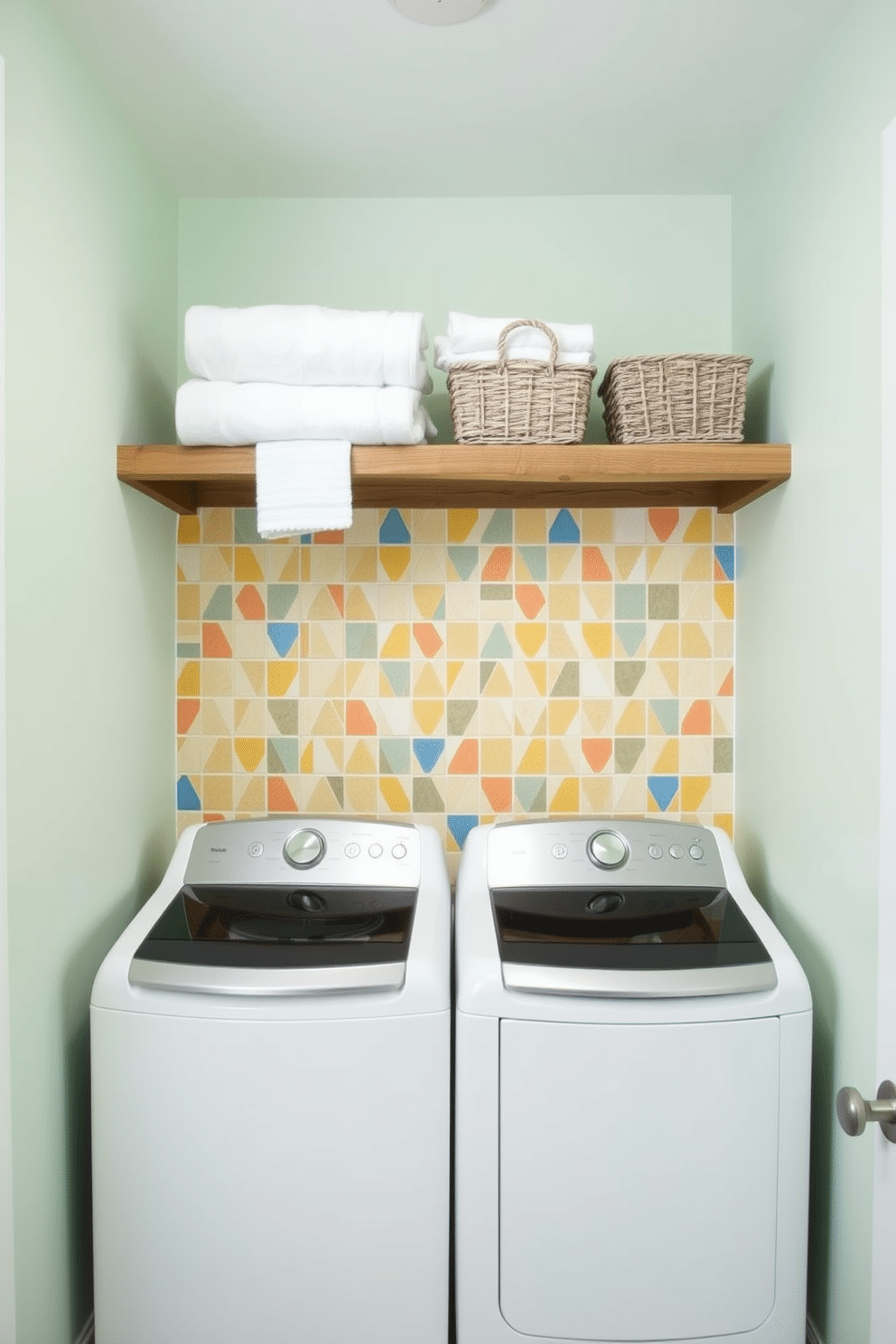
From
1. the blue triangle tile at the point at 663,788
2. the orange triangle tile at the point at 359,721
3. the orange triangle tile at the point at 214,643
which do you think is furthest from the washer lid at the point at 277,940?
the blue triangle tile at the point at 663,788

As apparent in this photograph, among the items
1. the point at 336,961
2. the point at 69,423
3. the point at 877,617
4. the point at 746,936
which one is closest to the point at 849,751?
the point at 877,617

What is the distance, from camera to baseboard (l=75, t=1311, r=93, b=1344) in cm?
146

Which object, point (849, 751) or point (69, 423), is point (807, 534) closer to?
point (849, 751)

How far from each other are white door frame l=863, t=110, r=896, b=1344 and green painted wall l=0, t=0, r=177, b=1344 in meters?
1.10

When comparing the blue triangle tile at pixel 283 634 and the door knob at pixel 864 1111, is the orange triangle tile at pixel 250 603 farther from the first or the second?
the door knob at pixel 864 1111

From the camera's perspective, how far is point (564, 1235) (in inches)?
51.2

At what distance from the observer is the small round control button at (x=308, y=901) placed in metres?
1.51

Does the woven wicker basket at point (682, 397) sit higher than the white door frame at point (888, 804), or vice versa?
the woven wicker basket at point (682, 397)

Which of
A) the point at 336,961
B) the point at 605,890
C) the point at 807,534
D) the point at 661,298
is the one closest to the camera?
the point at 336,961

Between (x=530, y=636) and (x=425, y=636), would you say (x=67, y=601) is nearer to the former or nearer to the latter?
(x=425, y=636)

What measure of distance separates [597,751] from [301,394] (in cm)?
96

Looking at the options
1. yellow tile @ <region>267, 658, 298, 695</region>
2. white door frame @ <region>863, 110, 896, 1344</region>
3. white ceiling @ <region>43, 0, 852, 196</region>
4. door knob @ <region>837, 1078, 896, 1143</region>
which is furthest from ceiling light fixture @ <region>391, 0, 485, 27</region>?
door knob @ <region>837, 1078, 896, 1143</region>

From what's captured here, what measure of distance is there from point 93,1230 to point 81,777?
2.28 ft

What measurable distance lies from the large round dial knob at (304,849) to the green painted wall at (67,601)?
31cm
